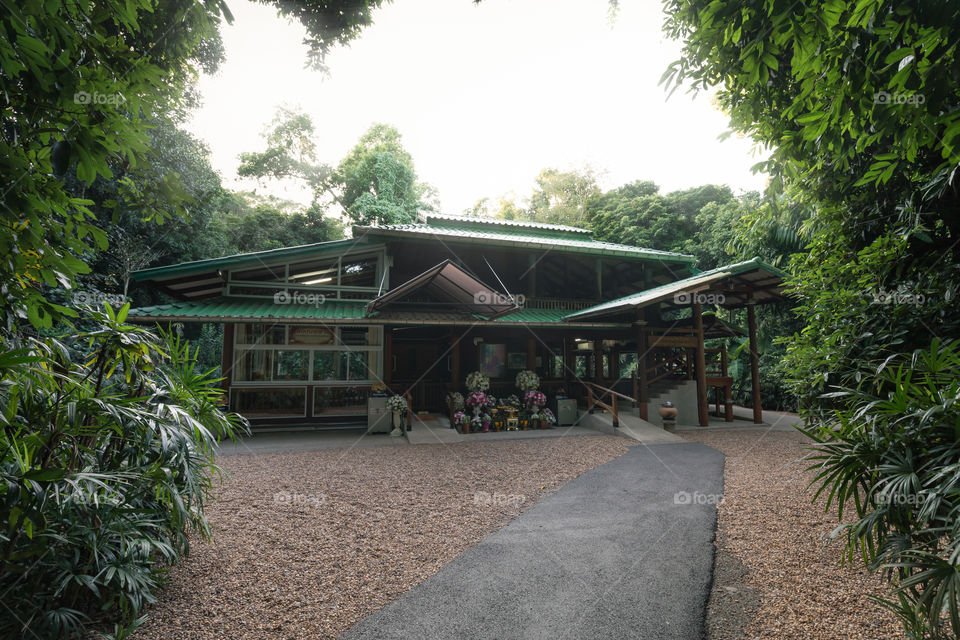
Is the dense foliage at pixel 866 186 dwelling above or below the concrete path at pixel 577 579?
above

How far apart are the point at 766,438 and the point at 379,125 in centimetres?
2927

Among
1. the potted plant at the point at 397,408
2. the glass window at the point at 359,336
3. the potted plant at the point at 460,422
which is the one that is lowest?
the potted plant at the point at 460,422

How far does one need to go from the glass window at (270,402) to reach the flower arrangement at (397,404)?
248cm

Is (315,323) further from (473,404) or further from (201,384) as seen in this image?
(201,384)

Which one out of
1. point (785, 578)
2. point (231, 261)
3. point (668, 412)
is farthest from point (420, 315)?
point (785, 578)

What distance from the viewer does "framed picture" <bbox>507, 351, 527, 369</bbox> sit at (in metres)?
13.1

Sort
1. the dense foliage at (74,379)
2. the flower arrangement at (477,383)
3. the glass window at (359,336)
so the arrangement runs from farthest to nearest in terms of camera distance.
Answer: the glass window at (359,336), the flower arrangement at (477,383), the dense foliage at (74,379)

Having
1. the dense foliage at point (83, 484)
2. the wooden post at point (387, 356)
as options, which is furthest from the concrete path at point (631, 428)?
the dense foliage at point (83, 484)

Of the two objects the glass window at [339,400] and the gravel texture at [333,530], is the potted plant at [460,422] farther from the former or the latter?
the glass window at [339,400]

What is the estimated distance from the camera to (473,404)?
10188 mm

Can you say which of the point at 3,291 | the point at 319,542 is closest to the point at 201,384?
the point at 3,291

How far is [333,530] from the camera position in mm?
4277

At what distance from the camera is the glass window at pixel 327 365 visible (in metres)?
10.7

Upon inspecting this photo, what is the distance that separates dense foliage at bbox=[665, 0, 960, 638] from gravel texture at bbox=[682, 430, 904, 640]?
0.34m
